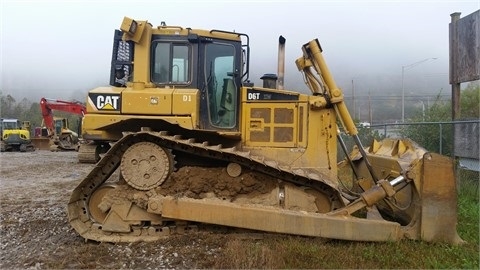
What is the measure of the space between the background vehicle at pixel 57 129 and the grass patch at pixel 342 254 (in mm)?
24417

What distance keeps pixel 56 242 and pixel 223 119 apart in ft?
9.39

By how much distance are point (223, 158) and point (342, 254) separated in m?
2.00

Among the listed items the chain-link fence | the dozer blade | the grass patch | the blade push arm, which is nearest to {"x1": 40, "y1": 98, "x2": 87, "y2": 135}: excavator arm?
the chain-link fence

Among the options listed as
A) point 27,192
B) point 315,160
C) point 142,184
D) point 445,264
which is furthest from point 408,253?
point 27,192

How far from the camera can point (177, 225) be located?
583 centimetres

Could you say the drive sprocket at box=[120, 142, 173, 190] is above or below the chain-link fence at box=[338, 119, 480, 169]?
below

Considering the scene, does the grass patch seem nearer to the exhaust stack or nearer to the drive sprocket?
the drive sprocket

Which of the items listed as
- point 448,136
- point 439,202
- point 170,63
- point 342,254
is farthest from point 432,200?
point 448,136

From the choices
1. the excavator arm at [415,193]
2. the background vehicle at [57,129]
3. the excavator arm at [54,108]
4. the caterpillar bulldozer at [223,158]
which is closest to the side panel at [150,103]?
the caterpillar bulldozer at [223,158]

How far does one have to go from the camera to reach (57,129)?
34812 mm

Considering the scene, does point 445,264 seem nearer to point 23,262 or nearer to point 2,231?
point 23,262

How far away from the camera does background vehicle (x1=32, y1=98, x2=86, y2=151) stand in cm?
2802

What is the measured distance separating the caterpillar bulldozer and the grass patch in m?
0.14

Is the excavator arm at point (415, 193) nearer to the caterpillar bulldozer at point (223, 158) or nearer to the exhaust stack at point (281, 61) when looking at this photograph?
the caterpillar bulldozer at point (223, 158)
